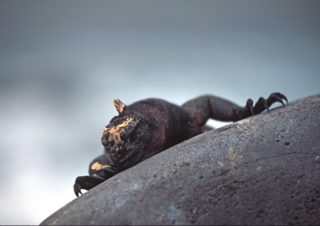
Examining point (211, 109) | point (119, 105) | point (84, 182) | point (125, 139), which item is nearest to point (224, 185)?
point (125, 139)

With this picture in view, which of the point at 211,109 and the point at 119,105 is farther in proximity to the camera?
the point at 211,109

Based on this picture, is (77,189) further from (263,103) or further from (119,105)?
(263,103)

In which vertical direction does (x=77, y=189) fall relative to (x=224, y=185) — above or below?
above

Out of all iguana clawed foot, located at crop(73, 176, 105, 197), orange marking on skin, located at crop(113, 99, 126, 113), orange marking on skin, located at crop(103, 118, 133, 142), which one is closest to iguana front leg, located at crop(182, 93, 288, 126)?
orange marking on skin, located at crop(113, 99, 126, 113)

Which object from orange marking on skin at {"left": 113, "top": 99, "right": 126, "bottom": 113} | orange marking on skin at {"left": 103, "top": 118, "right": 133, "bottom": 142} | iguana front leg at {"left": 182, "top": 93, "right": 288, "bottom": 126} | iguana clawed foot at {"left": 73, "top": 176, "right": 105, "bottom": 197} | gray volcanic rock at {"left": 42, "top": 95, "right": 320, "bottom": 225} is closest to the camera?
gray volcanic rock at {"left": 42, "top": 95, "right": 320, "bottom": 225}

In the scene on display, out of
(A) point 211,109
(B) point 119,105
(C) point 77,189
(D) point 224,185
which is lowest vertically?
(D) point 224,185

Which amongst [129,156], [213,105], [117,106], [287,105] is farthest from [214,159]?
[213,105]

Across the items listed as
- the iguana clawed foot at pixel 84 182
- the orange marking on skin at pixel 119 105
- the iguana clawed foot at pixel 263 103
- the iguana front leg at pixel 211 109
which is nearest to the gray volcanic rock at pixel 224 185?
the iguana clawed foot at pixel 263 103

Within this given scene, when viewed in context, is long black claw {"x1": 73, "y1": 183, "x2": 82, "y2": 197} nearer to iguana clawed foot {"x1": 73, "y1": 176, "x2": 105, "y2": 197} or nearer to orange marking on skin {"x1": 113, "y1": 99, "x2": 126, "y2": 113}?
iguana clawed foot {"x1": 73, "y1": 176, "x2": 105, "y2": 197}
